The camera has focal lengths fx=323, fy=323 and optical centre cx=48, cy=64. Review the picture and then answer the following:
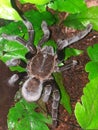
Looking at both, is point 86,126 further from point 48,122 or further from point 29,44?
point 29,44

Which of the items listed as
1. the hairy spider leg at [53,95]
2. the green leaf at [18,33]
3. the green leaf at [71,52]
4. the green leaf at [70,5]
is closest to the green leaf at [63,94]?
the hairy spider leg at [53,95]

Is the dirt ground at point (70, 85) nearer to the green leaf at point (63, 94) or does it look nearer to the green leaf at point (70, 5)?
the green leaf at point (63, 94)

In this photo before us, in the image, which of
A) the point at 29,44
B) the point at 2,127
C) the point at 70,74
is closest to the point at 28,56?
the point at 29,44

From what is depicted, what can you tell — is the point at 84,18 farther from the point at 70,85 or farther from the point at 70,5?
the point at 70,85

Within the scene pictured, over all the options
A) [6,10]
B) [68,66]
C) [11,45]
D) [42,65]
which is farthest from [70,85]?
[6,10]

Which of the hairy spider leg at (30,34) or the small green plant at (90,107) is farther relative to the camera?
the hairy spider leg at (30,34)

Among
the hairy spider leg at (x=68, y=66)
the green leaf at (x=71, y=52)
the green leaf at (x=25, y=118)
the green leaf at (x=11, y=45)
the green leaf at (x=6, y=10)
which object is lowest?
the green leaf at (x=25, y=118)

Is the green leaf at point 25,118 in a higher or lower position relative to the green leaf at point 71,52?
lower
